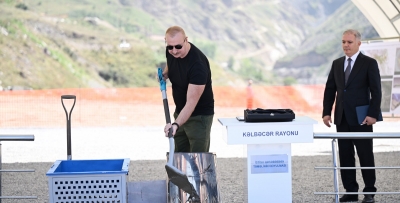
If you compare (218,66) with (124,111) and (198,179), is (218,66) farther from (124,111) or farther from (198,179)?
(198,179)

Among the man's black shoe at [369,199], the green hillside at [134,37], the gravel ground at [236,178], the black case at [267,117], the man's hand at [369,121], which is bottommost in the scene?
the man's black shoe at [369,199]

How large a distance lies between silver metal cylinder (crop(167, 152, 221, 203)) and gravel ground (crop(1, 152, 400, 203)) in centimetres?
159

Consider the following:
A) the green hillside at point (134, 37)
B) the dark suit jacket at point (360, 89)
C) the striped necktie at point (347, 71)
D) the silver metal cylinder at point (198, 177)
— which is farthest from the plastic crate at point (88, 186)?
the green hillside at point (134, 37)

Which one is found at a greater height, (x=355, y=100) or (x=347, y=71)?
(x=347, y=71)

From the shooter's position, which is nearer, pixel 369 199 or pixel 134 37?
pixel 369 199

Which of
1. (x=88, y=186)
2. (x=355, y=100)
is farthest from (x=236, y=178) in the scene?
(x=88, y=186)

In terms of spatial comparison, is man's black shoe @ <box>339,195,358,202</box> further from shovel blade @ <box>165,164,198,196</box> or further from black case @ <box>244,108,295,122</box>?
shovel blade @ <box>165,164,198,196</box>

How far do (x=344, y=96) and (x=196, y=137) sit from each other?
1.78 metres

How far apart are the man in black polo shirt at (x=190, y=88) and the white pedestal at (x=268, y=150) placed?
354 mm

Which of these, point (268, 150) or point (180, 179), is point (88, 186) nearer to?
point (180, 179)

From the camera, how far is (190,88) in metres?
4.76

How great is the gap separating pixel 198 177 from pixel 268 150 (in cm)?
54

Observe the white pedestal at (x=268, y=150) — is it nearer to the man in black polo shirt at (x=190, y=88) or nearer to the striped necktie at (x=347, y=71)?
the man in black polo shirt at (x=190, y=88)

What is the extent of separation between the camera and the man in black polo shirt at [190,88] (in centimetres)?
474
